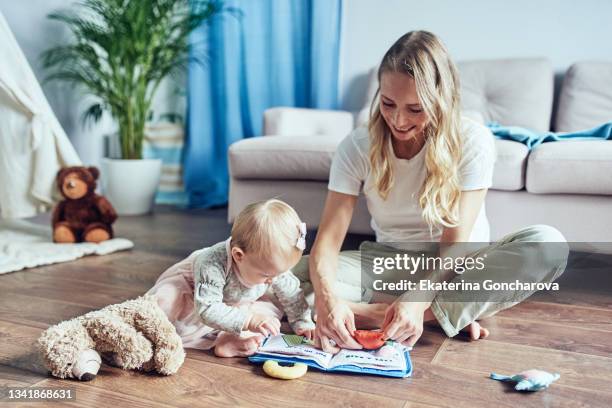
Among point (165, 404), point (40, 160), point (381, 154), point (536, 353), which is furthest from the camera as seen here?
point (40, 160)

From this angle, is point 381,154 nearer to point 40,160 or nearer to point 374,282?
point 374,282

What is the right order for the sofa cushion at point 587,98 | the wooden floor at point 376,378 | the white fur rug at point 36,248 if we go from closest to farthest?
the wooden floor at point 376,378
the white fur rug at point 36,248
the sofa cushion at point 587,98

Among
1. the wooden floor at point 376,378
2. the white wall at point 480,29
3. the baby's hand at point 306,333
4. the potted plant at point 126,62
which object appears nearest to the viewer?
the wooden floor at point 376,378

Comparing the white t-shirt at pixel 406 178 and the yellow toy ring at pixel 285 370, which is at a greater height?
the white t-shirt at pixel 406 178

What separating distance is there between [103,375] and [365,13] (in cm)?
233

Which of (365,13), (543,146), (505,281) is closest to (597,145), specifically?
(543,146)

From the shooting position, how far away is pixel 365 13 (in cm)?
300

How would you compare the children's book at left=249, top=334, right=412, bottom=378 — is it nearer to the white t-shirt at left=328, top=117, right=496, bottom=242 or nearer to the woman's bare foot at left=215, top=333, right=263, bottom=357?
the woman's bare foot at left=215, top=333, right=263, bottom=357

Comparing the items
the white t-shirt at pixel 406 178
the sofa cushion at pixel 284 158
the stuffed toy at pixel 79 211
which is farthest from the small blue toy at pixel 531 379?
the stuffed toy at pixel 79 211

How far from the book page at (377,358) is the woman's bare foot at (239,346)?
16 cm

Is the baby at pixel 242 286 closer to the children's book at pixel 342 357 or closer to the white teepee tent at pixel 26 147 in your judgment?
the children's book at pixel 342 357

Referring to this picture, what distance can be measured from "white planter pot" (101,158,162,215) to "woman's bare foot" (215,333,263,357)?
187 cm

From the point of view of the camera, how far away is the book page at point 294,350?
46.6 inches

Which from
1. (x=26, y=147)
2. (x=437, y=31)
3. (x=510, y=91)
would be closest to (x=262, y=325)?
(x=26, y=147)
